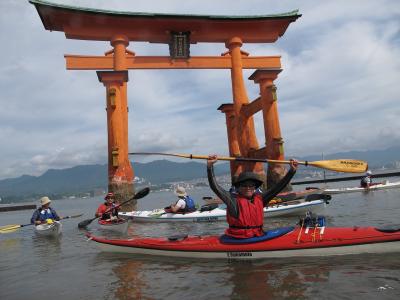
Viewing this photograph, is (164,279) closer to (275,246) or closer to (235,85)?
(275,246)

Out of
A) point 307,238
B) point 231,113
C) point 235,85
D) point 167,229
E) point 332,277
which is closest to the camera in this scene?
point 332,277

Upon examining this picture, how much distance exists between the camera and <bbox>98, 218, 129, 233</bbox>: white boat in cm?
1176

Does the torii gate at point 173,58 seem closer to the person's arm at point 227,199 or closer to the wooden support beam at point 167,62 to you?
the wooden support beam at point 167,62

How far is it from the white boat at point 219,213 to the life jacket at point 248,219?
6280 mm

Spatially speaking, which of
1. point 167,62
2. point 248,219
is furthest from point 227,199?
point 167,62

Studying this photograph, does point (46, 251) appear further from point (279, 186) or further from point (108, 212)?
point (279, 186)

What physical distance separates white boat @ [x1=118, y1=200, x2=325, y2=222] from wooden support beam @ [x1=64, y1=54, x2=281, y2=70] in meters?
6.96

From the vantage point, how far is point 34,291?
234 inches

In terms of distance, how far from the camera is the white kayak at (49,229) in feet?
40.0

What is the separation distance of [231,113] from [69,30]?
10037 mm

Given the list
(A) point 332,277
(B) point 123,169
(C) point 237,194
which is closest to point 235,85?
(B) point 123,169

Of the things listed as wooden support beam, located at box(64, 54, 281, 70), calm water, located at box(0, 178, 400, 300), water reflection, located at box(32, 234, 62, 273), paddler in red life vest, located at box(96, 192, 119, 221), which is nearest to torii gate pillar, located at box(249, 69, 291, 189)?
wooden support beam, located at box(64, 54, 281, 70)

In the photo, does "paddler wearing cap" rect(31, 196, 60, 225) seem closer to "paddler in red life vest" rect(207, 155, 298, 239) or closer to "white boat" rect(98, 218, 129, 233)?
"white boat" rect(98, 218, 129, 233)

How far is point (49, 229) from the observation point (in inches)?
483
